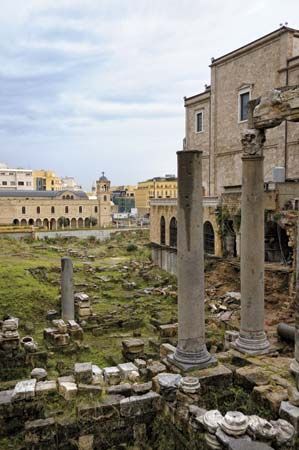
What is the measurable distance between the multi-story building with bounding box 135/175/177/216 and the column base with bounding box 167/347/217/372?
8064cm

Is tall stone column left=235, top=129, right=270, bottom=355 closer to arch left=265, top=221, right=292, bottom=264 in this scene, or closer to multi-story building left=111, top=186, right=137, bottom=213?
arch left=265, top=221, right=292, bottom=264

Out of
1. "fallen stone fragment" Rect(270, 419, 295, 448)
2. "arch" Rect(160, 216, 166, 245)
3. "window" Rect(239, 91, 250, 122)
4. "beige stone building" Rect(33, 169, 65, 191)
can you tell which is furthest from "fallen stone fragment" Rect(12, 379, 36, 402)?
"beige stone building" Rect(33, 169, 65, 191)

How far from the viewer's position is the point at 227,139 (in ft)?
83.7

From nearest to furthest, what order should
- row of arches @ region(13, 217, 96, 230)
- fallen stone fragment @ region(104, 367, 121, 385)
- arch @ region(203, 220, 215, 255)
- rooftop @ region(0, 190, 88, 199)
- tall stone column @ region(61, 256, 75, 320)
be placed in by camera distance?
fallen stone fragment @ region(104, 367, 121, 385)
tall stone column @ region(61, 256, 75, 320)
arch @ region(203, 220, 215, 255)
row of arches @ region(13, 217, 96, 230)
rooftop @ region(0, 190, 88, 199)

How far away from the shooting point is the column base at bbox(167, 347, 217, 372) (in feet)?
23.6

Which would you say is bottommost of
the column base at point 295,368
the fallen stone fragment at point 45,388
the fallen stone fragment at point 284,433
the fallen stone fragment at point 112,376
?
the fallen stone fragment at point 112,376

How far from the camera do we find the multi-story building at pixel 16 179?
303 feet

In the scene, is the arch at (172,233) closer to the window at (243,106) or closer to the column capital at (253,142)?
the window at (243,106)

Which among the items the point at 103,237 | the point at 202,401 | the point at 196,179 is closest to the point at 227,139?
the point at 196,179

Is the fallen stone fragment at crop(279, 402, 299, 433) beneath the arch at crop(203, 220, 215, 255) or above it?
beneath

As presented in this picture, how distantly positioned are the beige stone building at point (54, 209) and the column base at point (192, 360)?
200ft

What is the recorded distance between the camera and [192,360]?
23.8 ft

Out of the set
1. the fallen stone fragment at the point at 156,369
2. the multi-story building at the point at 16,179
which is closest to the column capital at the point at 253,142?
the fallen stone fragment at the point at 156,369

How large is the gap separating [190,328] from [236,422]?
7.29 ft
